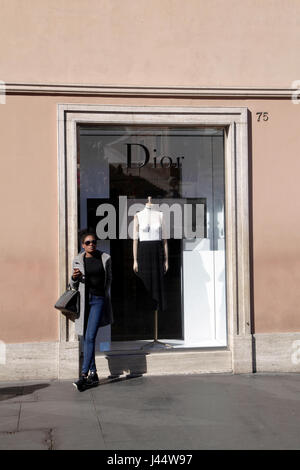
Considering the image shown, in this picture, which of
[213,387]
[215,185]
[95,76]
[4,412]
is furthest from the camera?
[215,185]

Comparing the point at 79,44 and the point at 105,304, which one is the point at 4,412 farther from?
the point at 79,44

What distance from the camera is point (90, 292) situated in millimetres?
9336

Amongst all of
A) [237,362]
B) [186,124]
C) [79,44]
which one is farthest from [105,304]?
[79,44]

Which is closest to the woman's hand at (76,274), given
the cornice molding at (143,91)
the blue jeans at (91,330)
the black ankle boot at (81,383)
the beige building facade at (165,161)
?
the blue jeans at (91,330)

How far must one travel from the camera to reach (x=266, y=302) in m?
10.2

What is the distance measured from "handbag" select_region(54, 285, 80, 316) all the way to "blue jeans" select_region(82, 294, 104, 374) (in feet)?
0.59

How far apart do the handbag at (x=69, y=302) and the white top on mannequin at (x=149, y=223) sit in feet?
5.00

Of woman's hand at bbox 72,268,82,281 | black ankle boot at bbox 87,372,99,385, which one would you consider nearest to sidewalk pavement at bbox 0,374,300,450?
black ankle boot at bbox 87,372,99,385

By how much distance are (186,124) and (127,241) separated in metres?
1.82

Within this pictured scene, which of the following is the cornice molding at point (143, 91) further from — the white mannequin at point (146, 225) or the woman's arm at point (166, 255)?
the woman's arm at point (166, 255)

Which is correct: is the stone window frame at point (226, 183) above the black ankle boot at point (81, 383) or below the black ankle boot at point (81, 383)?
above

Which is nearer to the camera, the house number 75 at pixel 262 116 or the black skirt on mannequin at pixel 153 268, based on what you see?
the house number 75 at pixel 262 116

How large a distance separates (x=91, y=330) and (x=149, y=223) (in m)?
1.90

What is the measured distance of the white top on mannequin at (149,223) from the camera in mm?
10352
